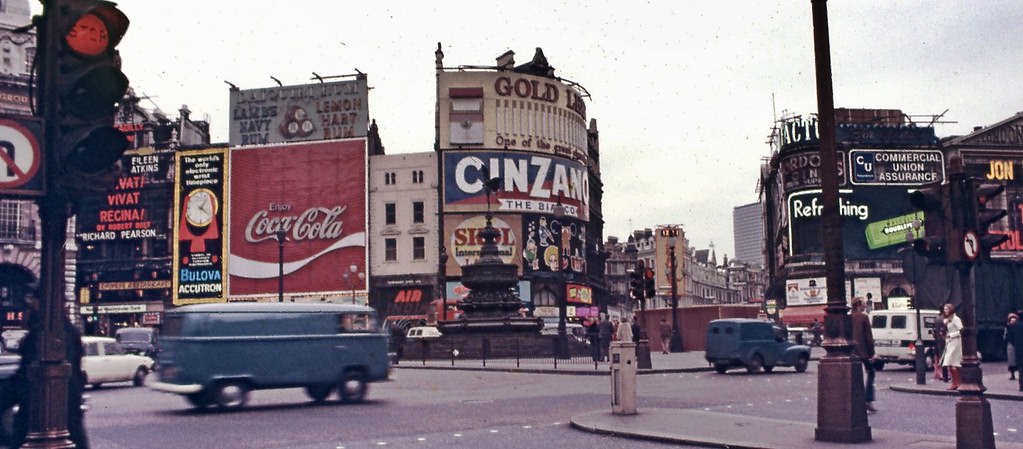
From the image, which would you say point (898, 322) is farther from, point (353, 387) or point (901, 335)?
point (353, 387)

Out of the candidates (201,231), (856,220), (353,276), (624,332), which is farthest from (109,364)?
(856,220)

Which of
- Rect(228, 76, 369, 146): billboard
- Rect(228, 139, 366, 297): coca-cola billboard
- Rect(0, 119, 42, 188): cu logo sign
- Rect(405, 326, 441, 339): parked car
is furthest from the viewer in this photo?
Rect(228, 76, 369, 146): billboard

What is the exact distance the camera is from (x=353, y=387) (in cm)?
2077

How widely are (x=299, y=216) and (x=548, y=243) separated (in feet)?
63.8

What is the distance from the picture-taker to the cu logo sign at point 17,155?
563 cm

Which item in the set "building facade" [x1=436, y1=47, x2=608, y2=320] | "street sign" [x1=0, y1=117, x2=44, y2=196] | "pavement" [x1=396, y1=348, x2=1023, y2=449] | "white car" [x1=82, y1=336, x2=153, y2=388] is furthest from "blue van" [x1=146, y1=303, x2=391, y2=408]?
"building facade" [x1=436, y1=47, x2=608, y2=320]

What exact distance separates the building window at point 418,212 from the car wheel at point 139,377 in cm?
4937

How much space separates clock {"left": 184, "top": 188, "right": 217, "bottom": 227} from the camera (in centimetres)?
7912

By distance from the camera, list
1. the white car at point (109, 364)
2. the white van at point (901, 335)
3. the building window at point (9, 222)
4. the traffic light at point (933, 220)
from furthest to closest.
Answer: the building window at point (9, 222) → the white van at point (901, 335) → the white car at point (109, 364) → the traffic light at point (933, 220)

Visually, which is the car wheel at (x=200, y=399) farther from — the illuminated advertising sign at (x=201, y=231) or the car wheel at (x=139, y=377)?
the illuminated advertising sign at (x=201, y=231)

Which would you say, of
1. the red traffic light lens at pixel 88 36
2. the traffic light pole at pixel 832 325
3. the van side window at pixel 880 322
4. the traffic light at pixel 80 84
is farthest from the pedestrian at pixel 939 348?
the red traffic light lens at pixel 88 36

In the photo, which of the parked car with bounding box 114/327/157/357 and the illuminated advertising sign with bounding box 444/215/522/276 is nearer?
the parked car with bounding box 114/327/157/357

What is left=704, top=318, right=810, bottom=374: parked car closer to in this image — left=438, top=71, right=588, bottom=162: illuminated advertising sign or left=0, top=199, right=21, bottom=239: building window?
left=438, top=71, right=588, bottom=162: illuminated advertising sign

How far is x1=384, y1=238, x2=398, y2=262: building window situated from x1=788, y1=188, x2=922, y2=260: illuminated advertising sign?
32.9 m
